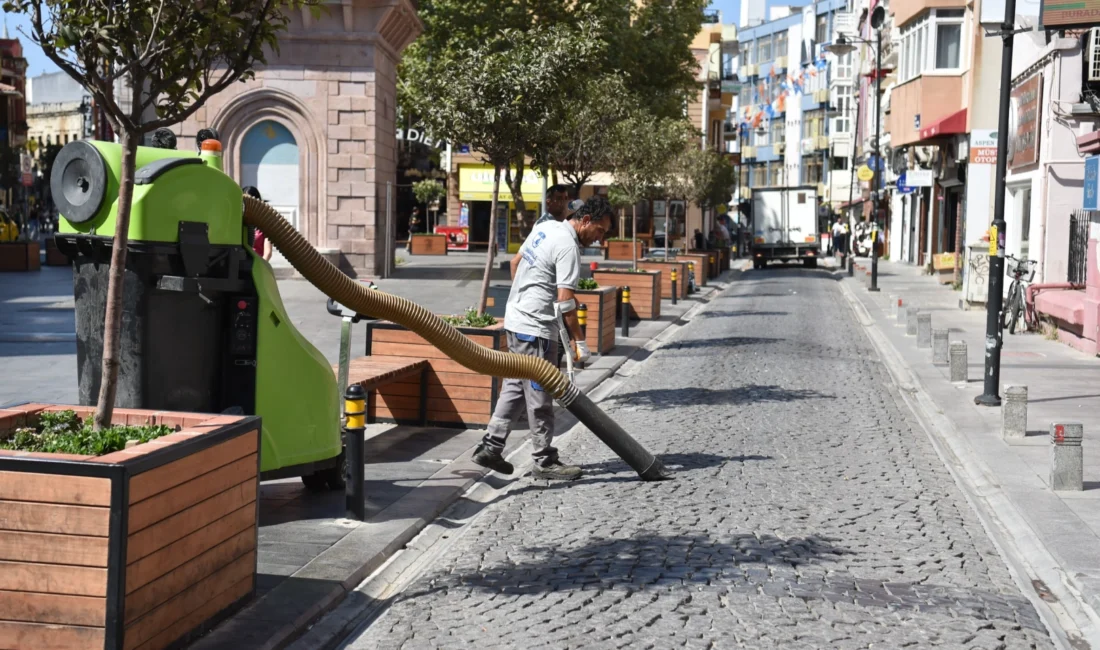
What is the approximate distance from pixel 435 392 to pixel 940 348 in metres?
7.90

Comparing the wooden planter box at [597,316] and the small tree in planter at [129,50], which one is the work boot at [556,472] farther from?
the wooden planter box at [597,316]

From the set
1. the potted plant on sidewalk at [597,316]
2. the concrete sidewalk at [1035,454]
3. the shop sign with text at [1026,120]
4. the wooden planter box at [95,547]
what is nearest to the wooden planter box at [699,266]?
the shop sign with text at [1026,120]

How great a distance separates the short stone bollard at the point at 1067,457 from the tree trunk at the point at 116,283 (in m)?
5.83

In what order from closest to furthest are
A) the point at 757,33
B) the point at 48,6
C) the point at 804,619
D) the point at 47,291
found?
the point at 48,6, the point at 804,619, the point at 47,291, the point at 757,33

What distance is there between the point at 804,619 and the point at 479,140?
36.4 ft

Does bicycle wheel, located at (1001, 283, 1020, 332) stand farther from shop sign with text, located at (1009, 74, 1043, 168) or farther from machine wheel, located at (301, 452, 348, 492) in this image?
machine wheel, located at (301, 452, 348, 492)

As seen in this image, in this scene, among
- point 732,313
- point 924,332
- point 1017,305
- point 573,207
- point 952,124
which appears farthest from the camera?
point 952,124

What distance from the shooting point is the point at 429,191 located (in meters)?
58.0

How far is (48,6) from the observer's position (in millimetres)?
5098

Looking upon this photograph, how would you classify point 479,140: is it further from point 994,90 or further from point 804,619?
point 994,90

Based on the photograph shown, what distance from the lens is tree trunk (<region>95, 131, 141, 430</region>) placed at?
5062 mm

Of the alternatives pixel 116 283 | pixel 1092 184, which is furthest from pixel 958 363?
pixel 116 283

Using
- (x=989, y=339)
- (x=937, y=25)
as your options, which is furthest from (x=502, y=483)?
(x=937, y=25)

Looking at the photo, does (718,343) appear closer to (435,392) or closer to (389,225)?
(435,392)
